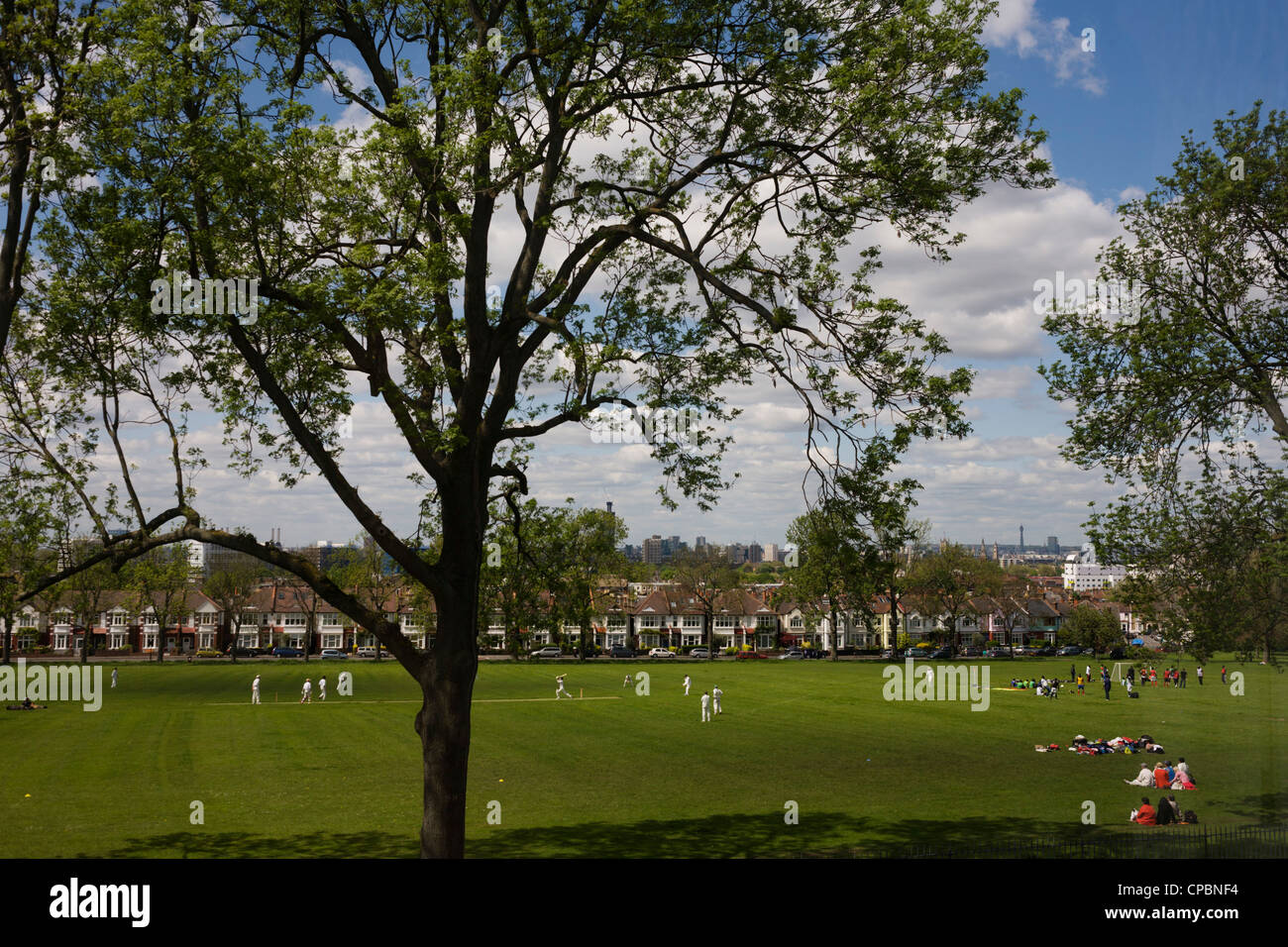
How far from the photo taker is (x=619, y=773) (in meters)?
30.4

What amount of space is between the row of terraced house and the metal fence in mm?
82605

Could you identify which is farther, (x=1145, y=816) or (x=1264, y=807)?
(x=1145, y=816)

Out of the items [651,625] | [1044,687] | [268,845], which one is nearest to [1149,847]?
[268,845]

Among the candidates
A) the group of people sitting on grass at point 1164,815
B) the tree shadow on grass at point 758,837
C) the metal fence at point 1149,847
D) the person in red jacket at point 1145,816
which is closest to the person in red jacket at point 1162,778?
the group of people sitting on grass at point 1164,815

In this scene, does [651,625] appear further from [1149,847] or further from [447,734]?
[447,734]

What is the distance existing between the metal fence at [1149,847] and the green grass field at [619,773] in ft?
5.28

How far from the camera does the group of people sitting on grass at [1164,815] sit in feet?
70.3

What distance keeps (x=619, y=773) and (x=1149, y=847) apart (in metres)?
17.5

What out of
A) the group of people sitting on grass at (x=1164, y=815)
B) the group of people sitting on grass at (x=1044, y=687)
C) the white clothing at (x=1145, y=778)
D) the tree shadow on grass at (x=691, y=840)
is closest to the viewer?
the tree shadow on grass at (x=691, y=840)

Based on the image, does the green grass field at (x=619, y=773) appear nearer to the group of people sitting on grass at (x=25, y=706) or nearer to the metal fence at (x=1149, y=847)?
the group of people sitting on grass at (x=25, y=706)

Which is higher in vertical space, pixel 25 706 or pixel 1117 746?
pixel 1117 746

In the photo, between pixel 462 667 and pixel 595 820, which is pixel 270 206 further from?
pixel 595 820

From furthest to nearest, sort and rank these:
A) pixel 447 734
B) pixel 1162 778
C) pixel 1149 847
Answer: pixel 1162 778 < pixel 1149 847 < pixel 447 734
